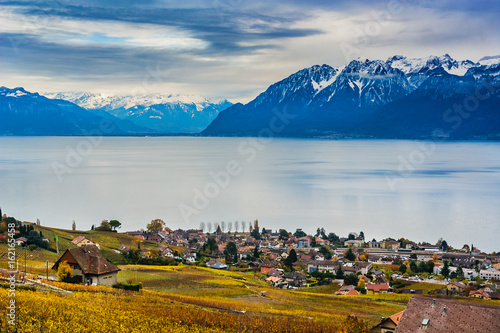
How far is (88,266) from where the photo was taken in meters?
28.7

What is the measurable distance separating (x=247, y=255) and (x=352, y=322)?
151ft

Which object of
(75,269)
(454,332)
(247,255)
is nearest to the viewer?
(454,332)

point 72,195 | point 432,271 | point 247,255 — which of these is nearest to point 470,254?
point 432,271

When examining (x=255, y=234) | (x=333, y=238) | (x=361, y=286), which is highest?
(x=255, y=234)

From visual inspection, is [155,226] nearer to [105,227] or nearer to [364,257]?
[105,227]

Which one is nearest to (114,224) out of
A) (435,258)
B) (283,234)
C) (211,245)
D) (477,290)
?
(211,245)

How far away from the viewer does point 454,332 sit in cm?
1445

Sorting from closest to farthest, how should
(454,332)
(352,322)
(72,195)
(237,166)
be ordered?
1. (454,332)
2. (352,322)
3. (72,195)
4. (237,166)

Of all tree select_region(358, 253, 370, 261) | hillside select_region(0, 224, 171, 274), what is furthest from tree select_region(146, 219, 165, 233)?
tree select_region(358, 253, 370, 261)

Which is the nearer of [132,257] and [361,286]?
[361,286]

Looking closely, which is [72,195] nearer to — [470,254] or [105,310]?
[470,254]

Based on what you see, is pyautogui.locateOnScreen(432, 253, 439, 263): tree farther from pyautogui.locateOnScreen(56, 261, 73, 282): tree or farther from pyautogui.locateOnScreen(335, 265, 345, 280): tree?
pyautogui.locateOnScreen(56, 261, 73, 282): tree

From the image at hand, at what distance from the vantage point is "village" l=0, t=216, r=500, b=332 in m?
42.7

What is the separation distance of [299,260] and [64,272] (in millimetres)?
39022
